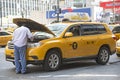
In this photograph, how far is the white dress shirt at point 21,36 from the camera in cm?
1171

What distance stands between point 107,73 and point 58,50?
177 cm

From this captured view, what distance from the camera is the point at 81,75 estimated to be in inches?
444

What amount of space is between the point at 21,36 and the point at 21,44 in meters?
0.25

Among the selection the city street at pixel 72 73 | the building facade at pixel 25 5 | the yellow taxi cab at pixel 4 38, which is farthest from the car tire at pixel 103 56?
the building facade at pixel 25 5

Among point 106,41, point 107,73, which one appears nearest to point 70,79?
point 107,73

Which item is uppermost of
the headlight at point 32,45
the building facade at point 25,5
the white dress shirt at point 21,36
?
the building facade at point 25,5

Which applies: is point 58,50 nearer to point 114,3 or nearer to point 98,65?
point 98,65

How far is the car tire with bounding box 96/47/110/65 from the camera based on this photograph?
14.1 m

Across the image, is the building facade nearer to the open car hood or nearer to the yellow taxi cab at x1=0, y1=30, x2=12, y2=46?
the yellow taxi cab at x1=0, y1=30, x2=12, y2=46

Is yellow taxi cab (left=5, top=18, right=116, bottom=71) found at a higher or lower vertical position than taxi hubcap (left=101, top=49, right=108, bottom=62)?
higher

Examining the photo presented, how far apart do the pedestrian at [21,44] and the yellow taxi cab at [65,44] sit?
21 centimetres

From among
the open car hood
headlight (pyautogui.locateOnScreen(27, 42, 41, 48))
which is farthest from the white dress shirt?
the open car hood

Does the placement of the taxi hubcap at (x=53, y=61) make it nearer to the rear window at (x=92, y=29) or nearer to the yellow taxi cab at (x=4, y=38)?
the rear window at (x=92, y=29)

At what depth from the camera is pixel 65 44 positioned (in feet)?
41.0
